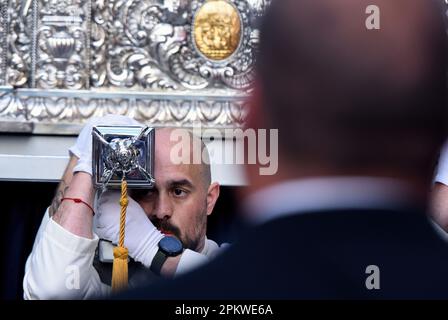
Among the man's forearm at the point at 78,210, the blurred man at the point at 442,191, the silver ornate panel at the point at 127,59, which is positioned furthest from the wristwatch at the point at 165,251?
the silver ornate panel at the point at 127,59

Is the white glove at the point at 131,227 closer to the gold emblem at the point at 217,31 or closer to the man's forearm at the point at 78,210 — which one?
the man's forearm at the point at 78,210

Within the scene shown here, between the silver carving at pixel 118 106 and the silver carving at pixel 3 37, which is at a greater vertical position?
the silver carving at pixel 3 37

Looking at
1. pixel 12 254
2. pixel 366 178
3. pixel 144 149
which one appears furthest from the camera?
pixel 12 254

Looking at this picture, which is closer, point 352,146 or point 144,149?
point 352,146

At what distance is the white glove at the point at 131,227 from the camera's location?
5.74 feet

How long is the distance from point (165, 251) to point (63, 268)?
0.17 metres

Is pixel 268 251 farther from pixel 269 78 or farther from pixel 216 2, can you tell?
pixel 216 2

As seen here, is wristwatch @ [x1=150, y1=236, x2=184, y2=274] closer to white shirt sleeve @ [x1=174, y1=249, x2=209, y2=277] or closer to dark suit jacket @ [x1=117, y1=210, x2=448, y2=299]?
white shirt sleeve @ [x1=174, y1=249, x2=209, y2=277]

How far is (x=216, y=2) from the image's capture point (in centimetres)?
236

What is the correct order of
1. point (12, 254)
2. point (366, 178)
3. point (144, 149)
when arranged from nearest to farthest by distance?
point (366, 178) → point (144, 149) → point (12, 254)

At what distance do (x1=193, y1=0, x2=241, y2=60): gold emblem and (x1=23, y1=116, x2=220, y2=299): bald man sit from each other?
1.52ft

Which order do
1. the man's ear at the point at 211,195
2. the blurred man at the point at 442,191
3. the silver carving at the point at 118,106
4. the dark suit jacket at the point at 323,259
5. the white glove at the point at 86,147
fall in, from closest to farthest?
the dark suit jacket at the point at 323,259, the blurred man at the point at 442,191, the white glove at the point at 86,147, the man's ear at the point at 211,195, the silver carving at the point at 118,106
